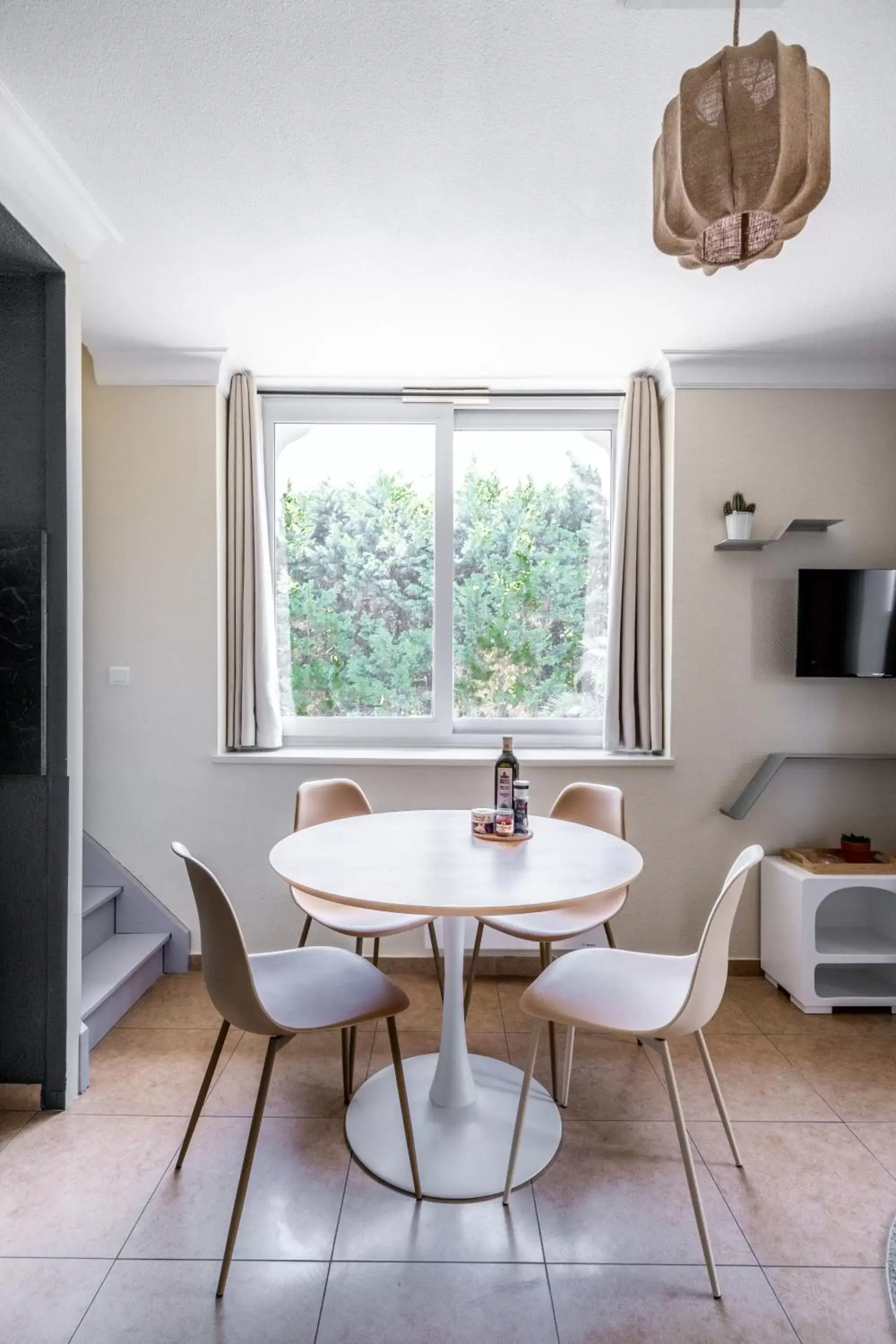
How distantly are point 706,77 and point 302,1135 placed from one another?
2.62m

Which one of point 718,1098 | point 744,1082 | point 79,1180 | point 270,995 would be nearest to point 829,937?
point 744,1082

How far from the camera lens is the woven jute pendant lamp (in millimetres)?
1159

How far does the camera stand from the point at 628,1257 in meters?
1.73

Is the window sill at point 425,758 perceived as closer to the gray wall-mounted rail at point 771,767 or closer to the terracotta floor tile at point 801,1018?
the gray wall-mounted rail at point 771,767

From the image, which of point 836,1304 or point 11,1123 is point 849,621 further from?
point 11,1123

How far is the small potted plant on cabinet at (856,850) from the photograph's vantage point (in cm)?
311

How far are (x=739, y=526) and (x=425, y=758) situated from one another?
168cm

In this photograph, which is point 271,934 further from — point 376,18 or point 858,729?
point 376,18

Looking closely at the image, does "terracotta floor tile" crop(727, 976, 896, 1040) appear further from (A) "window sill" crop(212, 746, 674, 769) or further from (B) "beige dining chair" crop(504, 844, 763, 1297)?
(A) "window sill" crop(212, 746, 674, 769)

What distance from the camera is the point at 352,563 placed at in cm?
364

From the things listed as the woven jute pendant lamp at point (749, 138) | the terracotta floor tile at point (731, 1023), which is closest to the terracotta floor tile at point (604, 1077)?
the terracotta floor tile at point (731, 1023)

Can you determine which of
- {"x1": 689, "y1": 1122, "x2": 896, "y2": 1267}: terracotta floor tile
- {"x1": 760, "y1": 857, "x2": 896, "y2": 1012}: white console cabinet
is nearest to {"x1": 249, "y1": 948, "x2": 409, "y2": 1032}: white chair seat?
{"x1": 689, "y1": 1122, "x2": 896, "y2": 1267}: terracotta floor tile

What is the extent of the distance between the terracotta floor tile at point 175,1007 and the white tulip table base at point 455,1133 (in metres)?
0.84

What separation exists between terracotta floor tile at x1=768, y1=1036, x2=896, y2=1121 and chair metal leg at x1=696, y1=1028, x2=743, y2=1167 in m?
0.47
